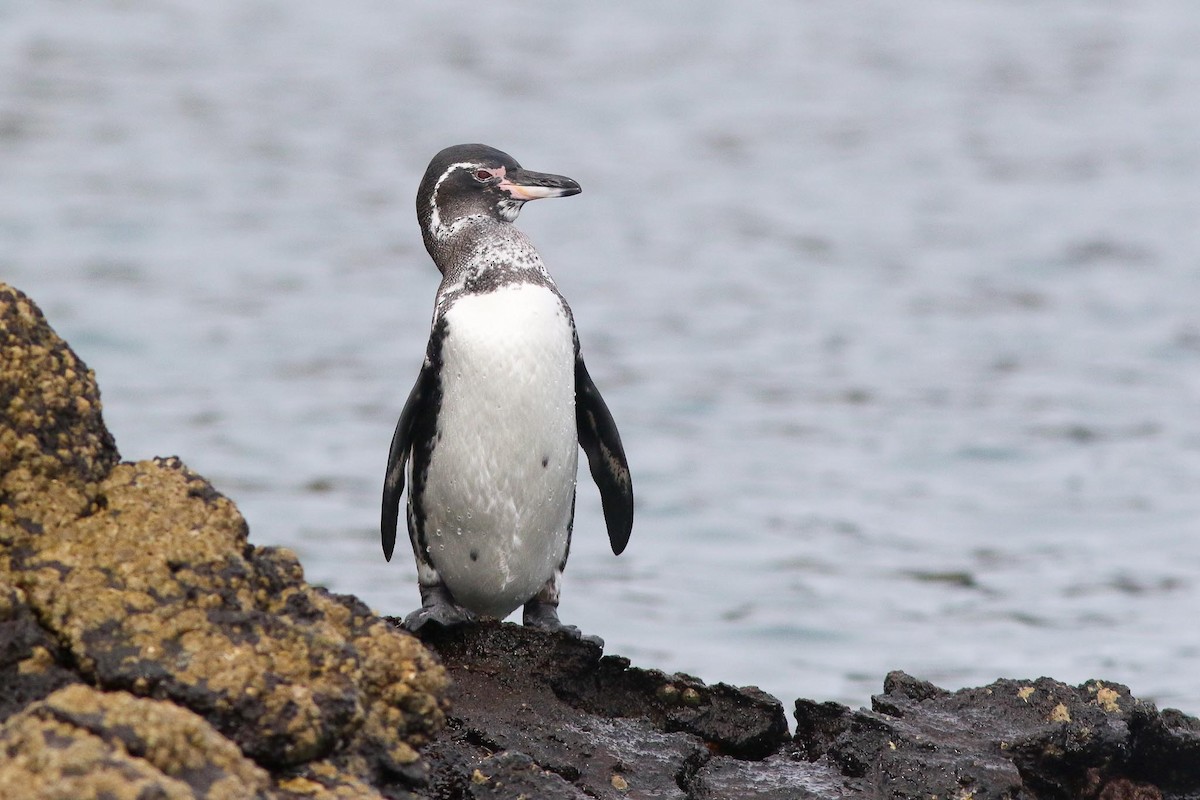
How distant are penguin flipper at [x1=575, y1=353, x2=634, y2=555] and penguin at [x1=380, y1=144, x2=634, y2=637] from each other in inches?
4.0

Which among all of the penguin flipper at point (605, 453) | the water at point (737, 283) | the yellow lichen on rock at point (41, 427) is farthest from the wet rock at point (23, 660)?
the water at point (737, 283)

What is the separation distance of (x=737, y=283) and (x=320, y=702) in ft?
65.6

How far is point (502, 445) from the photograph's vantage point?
6.54 m

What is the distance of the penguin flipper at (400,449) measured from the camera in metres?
6.64

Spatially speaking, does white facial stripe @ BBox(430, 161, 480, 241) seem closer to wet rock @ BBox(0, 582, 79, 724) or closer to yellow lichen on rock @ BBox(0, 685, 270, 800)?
wet rock @ BBox(0, 582, 79, 724)

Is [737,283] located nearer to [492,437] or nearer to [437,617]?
[492,437]

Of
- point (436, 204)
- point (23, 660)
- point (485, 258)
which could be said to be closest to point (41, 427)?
point (23, 660)

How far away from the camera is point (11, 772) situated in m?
3.47

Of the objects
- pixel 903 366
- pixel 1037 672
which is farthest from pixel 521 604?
pixel 903 366

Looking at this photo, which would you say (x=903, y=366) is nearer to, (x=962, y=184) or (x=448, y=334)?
(x=962, y=184)

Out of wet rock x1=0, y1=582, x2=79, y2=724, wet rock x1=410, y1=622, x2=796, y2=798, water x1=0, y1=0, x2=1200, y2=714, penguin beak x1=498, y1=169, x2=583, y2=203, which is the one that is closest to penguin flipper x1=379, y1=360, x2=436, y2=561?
penguin beak x1=498, y1=169, x2=583, y2=203

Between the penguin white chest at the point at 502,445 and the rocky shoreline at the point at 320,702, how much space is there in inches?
31.6

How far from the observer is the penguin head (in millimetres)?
6977

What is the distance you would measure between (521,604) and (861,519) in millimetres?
8662
